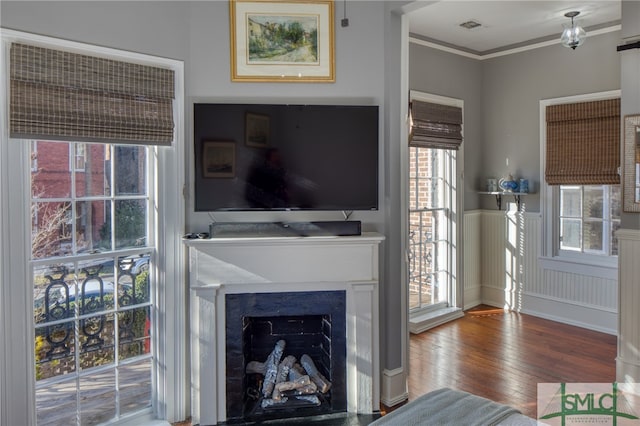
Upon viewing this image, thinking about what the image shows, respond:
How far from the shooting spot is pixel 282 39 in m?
2.72

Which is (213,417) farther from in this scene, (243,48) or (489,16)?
(489,16)

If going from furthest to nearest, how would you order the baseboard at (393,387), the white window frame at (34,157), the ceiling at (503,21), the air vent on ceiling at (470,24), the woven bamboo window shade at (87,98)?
the air vent on ceiling at (470,24)
the ceiling at (503,21)
the baseboard at (393,387)
the white window frame at (34,157)
the woven bamboo window shade at (87,98)

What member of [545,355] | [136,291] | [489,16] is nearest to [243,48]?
[136,291]

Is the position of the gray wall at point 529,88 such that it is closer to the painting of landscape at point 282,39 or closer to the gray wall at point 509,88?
the gray wall at point 509,88

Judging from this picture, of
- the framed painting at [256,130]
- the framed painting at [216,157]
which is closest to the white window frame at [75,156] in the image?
the framed painting at [216,157]

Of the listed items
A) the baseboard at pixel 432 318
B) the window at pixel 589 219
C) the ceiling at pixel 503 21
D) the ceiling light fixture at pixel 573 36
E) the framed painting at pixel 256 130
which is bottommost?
the baseboard at pixel 432 318

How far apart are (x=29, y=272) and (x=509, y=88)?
461cm

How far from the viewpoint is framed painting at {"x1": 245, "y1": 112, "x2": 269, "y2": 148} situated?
102 inches

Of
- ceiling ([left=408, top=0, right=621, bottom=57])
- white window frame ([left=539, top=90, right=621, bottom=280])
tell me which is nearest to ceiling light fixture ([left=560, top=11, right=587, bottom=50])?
ceiling ([left=408, top=0, right=621, bottom=57])

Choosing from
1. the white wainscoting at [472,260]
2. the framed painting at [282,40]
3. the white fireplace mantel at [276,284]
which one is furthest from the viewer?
the white wainscoting at [472,260]

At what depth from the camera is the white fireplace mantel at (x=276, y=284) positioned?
8.27ft

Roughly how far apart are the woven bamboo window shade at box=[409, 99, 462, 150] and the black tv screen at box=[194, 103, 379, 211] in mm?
1509

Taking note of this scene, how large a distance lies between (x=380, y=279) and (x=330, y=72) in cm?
133

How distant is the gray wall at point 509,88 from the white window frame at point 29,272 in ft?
8.71
